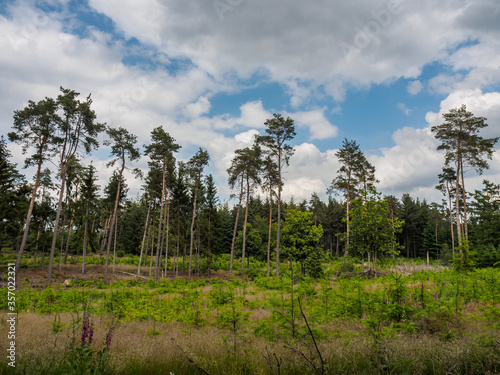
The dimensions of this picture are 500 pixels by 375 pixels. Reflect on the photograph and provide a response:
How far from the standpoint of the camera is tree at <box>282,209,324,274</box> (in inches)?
682

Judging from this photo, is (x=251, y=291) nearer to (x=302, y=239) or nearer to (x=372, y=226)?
(x=302, y=239)

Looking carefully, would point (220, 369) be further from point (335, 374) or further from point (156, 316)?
point (156, 316)

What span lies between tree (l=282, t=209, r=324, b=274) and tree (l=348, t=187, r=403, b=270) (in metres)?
3.11

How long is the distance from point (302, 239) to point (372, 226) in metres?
4.70

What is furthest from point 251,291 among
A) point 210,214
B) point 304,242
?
point 210,214

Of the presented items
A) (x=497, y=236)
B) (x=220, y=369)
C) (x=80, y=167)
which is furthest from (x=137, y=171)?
(x=497, y=236)

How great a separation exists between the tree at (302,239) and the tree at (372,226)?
3.11 metres

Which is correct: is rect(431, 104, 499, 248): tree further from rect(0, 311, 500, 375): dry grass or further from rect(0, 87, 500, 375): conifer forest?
rect(0, 311, 500, 375): dry grass

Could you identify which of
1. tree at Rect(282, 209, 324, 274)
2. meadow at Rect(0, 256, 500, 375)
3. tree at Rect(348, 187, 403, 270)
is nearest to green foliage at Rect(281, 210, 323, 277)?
tree at Rect(282, 209, 324, 274)

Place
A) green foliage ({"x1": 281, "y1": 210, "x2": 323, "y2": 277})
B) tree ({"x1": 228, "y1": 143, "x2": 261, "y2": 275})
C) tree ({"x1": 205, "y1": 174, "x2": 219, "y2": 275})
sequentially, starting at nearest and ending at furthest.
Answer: green foliage ({"x1": 281, "y1": 210, "x2": 323, "y2": 277}) < tree ({"x1": 228, "y1": 143, "x2": 261, "y2": 275}) < tree ({"x1": 205, "y1": 174, "x2": 219, "y2": 275})

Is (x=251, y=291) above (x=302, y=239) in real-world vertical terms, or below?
below

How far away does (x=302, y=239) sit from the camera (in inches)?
685

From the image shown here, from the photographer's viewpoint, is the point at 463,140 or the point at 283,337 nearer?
the point at 283,337

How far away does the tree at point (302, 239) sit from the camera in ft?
56.9
